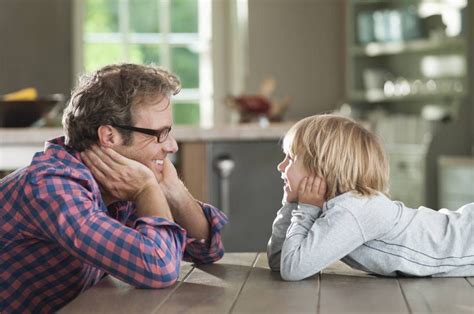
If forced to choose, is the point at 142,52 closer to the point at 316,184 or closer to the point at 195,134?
the point at 195,134

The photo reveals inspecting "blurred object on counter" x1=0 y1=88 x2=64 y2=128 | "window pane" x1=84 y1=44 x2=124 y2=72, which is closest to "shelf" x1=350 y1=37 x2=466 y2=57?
"window pane" x1=84 y1=44 x2=124 y2=72

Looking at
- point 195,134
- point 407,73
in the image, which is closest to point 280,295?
point 195,134

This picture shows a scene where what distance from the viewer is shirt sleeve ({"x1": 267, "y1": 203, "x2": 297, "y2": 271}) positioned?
2.04 meters

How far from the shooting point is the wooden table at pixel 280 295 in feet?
5.30

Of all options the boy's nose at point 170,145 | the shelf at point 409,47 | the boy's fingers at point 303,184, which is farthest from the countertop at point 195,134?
the shelf at point 409,47

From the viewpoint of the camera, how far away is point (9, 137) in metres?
4.05

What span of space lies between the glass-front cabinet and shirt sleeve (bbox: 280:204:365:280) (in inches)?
192

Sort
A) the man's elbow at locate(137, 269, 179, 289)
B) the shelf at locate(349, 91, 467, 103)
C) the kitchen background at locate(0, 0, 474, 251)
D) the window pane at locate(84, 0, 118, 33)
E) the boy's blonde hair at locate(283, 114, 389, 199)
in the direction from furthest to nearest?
1. the window pane at locate(84, 0, 118, 33)
2. the shelf at locate(349, 91, 467, 103)
3. the kitchen background at locate(0, 0, 474, 251)
4. the boy's blonde hair at locate(283, 114, 389, 199)
5. the man's elbow at locate(137, 269, 179, 289)

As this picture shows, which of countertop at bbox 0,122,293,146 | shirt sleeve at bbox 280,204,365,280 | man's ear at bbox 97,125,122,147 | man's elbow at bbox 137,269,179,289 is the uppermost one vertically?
man's ear at bbox 97,125,122,147

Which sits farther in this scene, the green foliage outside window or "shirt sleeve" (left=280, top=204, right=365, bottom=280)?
the green foliage outside window

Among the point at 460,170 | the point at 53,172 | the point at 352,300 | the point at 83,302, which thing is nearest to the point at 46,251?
the point at 53,172

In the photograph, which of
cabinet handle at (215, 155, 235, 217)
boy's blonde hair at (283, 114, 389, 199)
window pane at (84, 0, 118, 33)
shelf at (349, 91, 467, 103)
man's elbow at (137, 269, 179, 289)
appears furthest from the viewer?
window pane at (84, 0, 118, 33)

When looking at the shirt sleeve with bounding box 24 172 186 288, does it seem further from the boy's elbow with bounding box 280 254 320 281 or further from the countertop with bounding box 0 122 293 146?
the countertop with bounding box 0 122 293 146

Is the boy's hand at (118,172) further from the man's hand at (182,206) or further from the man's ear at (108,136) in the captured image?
the man's hand at (182,206)
